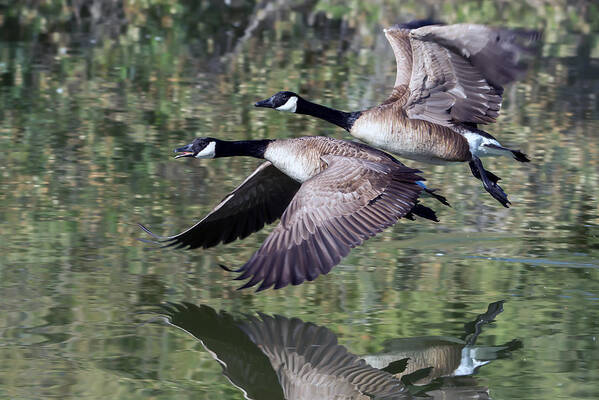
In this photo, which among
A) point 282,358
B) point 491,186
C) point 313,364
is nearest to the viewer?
point 313,364

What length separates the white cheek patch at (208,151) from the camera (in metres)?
8.07

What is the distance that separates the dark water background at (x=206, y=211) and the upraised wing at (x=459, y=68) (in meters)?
0.94

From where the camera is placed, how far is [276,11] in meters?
19.6

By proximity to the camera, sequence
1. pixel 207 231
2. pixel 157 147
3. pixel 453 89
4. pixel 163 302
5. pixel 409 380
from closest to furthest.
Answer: pixel 409 380 → pixel 163 302 → pixel 207 231 → pixel 453 89 → pixel 157 147

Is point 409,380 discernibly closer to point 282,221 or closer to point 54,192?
point 282,221

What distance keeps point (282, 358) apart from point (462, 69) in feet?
11.0

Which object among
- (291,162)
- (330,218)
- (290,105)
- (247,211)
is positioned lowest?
(247,211)

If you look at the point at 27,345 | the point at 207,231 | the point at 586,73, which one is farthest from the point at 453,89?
the point at 586,73

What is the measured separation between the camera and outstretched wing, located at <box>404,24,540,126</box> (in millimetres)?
8000

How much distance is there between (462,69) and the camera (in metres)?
8.65

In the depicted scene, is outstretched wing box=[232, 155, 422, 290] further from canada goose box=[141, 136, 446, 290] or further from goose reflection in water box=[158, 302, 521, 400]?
goose reflection in water box=[158, 302, 521, 400]

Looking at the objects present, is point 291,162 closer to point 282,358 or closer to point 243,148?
point 243,148

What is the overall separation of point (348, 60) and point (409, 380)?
34.4 ft

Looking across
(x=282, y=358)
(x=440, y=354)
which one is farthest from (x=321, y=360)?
(x=440, y=354)
